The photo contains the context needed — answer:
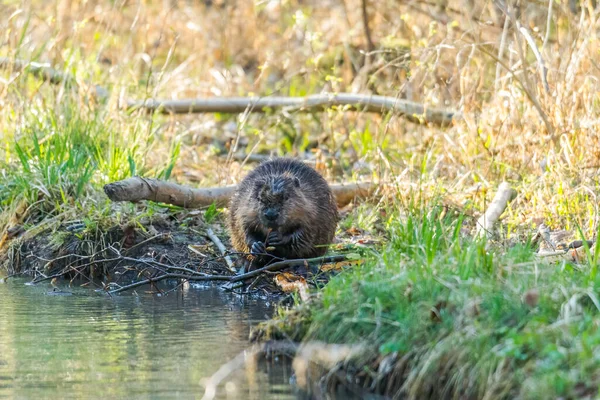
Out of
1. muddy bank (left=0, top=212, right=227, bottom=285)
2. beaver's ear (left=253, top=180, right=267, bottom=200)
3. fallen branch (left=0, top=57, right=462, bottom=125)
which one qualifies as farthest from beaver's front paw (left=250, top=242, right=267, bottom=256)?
fallen branch (left=0, top=57, right=462, bottom=125)

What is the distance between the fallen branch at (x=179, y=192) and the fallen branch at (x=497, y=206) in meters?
1.16

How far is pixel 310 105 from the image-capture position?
8703mm

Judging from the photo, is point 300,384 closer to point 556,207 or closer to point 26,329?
point 26,329

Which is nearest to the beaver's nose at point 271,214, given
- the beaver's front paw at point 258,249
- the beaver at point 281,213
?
the beaver at point 281,213

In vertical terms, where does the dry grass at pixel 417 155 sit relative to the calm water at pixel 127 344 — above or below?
above

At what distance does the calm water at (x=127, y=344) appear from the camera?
366 cm

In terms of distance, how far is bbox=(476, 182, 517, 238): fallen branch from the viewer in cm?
639

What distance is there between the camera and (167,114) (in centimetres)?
965

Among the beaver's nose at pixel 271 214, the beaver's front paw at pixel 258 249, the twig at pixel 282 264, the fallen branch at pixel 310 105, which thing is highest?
the fallen branch at pixel 310 105

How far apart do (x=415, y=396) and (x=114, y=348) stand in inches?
60.5

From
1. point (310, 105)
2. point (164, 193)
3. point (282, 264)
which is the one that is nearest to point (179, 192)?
point (164, 193)

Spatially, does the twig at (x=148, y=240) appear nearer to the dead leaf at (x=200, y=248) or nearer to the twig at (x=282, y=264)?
the dead leaf at (x=200, y=248)

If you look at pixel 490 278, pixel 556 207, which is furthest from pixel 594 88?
pixel 490 278

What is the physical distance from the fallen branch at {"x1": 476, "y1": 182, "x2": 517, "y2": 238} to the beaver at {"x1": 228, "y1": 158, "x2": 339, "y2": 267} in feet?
3.33
